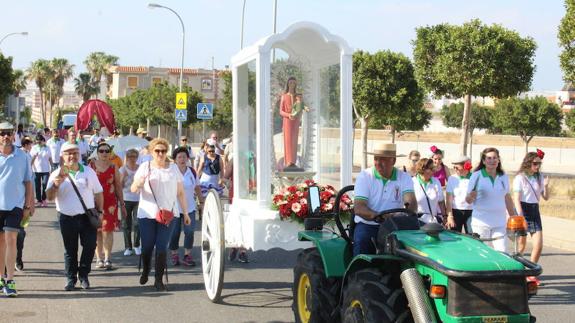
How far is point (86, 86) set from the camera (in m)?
125

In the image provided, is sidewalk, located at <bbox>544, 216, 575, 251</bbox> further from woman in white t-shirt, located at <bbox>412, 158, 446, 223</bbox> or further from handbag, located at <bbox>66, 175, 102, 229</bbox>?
handbag, located at <bbox>66, 175, 102, 229</bbox>

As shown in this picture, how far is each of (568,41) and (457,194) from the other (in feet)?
46.1

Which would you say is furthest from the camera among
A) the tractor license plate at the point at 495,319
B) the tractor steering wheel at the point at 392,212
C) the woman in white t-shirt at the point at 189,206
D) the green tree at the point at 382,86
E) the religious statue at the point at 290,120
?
the green tree at the point at 382,86

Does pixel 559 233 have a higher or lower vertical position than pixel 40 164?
lower

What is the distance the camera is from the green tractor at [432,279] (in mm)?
4914

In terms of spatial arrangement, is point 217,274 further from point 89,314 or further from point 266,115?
point 266,115

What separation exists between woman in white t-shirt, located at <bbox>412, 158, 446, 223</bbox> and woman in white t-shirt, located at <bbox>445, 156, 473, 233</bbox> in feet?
0.62

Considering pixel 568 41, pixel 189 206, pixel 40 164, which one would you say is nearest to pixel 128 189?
pixel 189 206

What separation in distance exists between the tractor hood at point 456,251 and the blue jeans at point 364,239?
0.53m

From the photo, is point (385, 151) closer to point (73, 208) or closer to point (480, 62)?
point (73, 208)

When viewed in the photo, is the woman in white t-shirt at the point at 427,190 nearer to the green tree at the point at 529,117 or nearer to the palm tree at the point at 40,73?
the green tree at the point at 529,117

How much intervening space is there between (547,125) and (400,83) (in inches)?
1032

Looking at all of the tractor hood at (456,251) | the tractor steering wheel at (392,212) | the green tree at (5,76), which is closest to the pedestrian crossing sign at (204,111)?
the tractor steering wheel at (392,212)

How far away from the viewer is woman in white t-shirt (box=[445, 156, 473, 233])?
1005cm
